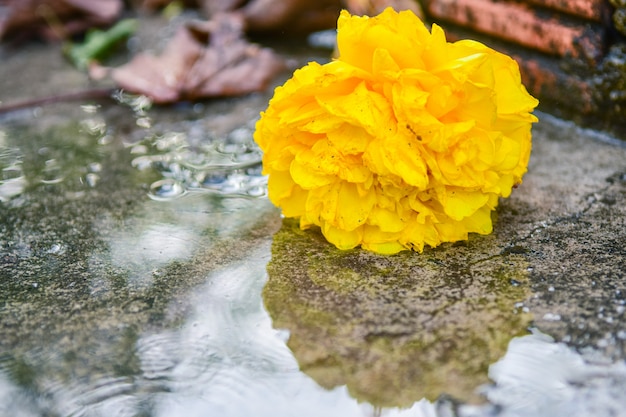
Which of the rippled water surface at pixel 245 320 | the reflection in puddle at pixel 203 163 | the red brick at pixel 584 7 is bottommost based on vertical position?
the reflection in puddle at pixel 203 163

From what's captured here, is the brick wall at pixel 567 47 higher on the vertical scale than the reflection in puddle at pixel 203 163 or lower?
higher

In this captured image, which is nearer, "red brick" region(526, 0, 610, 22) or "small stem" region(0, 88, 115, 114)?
"red brick" region(526, 0, 610, 22)

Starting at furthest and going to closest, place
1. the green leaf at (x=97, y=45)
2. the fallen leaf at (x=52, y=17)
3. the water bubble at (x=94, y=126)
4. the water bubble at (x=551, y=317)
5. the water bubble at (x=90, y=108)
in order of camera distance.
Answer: the fallen leaf at (x=52, y=17), the green leaf at (x=97, y=45), the water bubble at (x=90, y=108), the water bubble at (x=94, y=126), the water bubble at (x=551, y=317)

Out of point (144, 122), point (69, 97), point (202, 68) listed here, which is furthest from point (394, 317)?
point (69, 97)

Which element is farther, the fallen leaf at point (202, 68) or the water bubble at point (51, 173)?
the fallen leaf at point (202, 68)

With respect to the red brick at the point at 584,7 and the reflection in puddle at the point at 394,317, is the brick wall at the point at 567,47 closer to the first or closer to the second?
the red brick at the point at 584,7

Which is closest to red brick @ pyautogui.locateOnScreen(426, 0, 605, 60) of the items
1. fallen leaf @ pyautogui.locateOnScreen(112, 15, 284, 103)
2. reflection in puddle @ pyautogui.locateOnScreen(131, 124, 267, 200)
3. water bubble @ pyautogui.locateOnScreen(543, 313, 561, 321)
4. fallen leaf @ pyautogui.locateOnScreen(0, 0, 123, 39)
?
fallen leaf @ pyautogui.locateOnScreen(112, 15, 284, 103)

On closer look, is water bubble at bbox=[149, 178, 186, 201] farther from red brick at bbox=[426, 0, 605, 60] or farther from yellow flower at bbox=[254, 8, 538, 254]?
red brick at bbox=[426, 0, 605, 60]

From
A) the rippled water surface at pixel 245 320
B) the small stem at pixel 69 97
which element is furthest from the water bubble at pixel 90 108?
the rippled water surface at pixel 245 320
